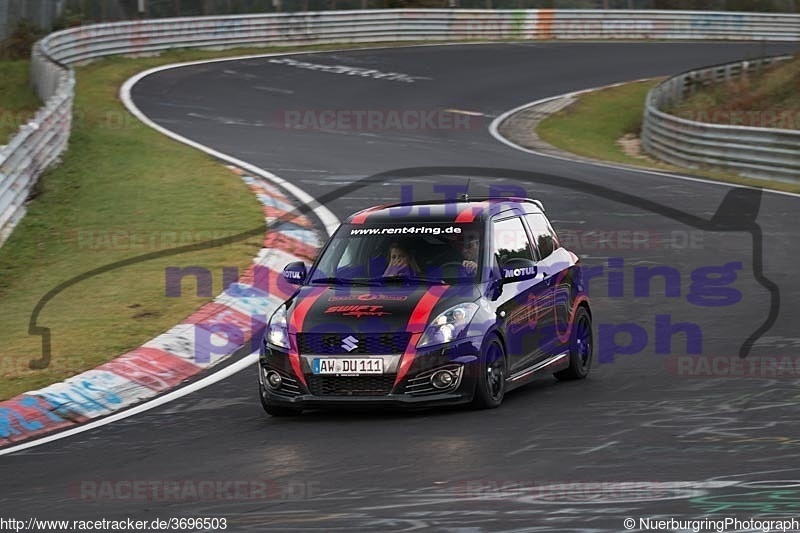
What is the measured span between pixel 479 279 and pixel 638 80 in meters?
33.0

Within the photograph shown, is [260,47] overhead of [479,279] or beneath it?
beneath

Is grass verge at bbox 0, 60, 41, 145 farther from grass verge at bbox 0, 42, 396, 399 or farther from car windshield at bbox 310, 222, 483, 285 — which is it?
car windshield at bbox 310, 222, 483, 285

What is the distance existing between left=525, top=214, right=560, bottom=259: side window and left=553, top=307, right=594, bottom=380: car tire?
0.58 meters

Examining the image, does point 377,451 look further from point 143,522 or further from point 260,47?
point 260,47

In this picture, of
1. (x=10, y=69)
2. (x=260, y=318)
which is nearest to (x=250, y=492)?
(x=260, y=318)

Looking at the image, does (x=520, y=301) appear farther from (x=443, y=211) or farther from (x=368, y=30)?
(x=368, y=30)

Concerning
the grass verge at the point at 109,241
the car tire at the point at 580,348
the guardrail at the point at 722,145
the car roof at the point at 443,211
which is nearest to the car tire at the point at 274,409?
the car roof at the point at 443,211

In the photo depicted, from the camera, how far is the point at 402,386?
9.53 m

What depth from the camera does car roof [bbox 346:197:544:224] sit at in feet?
35.6

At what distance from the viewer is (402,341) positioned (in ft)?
31.4

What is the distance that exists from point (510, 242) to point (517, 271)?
0.67m

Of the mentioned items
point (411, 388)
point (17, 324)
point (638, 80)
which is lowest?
point (638, 80)

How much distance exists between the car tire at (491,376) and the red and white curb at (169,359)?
114 inches

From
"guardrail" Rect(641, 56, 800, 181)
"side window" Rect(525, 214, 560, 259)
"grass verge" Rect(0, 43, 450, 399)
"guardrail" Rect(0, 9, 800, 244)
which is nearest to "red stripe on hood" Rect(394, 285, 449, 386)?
"side window" Rect(525, 214, 560, 259)
